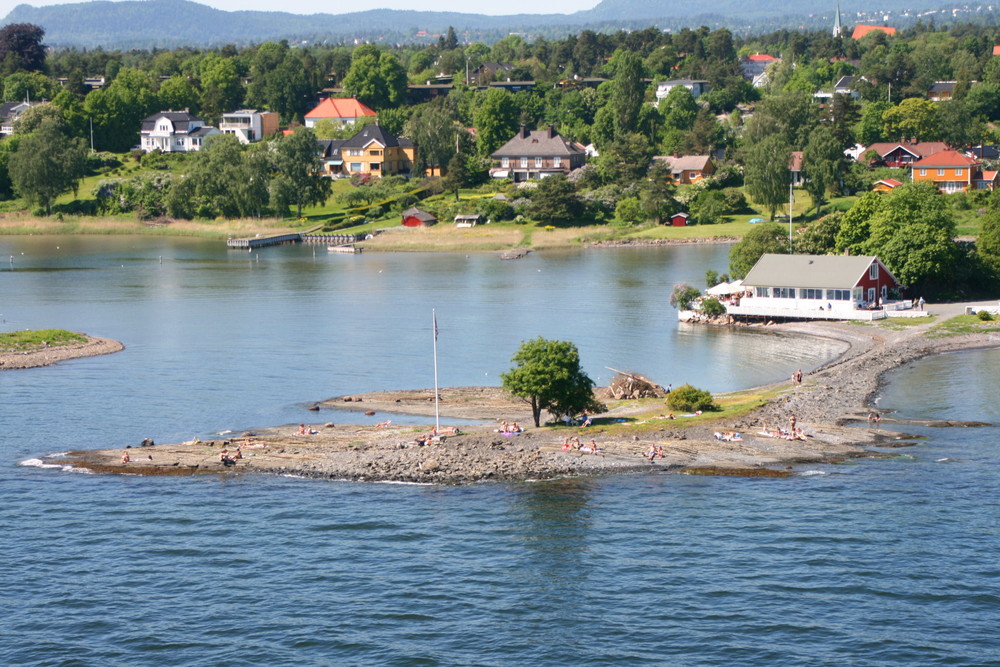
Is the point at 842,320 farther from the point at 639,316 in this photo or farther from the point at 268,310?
the point at 268,310

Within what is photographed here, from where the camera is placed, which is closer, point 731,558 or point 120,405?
point 731,558

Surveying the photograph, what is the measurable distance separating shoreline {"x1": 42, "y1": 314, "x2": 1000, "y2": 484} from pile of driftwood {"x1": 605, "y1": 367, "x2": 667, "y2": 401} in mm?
1299

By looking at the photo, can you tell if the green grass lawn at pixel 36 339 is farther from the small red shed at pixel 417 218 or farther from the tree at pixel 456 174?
the tree at pixel 456 174

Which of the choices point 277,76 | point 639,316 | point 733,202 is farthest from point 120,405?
point 277,76

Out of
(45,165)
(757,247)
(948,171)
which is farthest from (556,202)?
(45,165)

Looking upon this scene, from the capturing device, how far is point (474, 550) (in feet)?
130

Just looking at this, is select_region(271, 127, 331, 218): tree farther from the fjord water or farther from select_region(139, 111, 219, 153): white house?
the fjord water

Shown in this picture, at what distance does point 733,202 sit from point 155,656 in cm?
9933

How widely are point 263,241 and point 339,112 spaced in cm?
5046

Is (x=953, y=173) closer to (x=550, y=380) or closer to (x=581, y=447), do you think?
(x=550, y=380)

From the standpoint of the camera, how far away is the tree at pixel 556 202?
124125 mm

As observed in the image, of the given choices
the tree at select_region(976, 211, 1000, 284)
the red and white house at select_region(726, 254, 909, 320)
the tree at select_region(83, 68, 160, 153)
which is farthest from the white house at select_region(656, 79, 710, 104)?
the red and white house at select_region(726, 254, 909, 320)

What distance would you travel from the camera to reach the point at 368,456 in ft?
158

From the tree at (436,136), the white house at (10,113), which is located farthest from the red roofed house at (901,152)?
the white house at (10,113)
